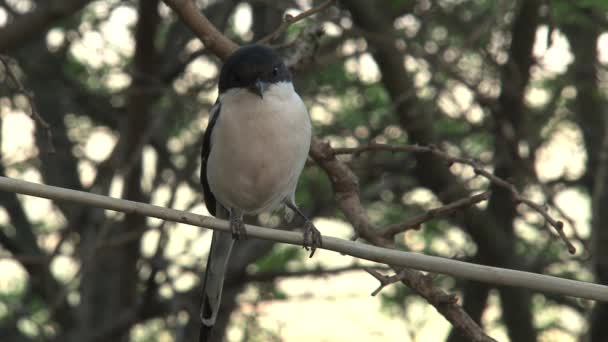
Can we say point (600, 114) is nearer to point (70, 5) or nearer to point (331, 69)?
point (331, 69)

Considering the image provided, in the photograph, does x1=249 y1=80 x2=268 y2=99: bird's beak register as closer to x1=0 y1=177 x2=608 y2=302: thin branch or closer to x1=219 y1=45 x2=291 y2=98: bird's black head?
x1=219 y1=45 x2=291 y2=98: bird's black head

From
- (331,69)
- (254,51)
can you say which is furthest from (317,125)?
(254,51)

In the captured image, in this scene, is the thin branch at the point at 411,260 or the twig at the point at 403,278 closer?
the thin branch at the point at 411,260

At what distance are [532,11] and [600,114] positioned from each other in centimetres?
125

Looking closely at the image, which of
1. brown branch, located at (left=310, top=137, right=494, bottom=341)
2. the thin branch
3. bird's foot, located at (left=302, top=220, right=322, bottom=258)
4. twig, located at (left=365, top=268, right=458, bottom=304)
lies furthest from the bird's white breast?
the thin branch

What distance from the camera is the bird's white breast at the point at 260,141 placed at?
12.3ft

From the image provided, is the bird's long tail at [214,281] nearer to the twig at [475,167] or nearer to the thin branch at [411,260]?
the twig at [475,167]

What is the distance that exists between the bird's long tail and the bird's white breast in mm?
259

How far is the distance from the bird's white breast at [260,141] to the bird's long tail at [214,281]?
26cm

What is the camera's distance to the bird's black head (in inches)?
149

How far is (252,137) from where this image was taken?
3.78m

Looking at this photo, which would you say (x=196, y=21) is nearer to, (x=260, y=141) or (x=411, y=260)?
(x=260, y=141)

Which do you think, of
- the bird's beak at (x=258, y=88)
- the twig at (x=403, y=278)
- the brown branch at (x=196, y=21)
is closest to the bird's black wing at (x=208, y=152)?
the bird's beak at (x=258, y=88)

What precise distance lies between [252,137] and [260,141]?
0.12 ft
